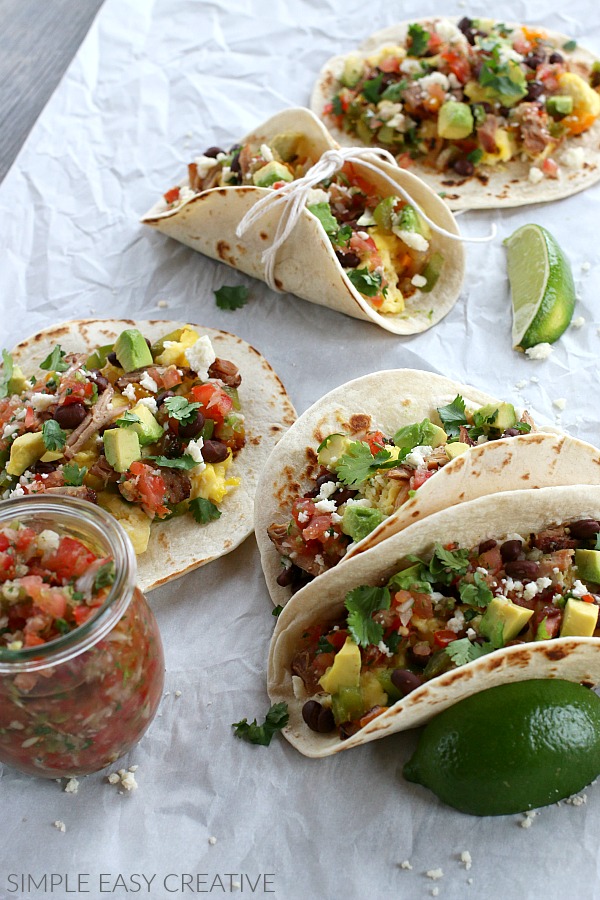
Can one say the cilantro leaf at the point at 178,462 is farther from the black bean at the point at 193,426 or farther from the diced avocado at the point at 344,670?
the diced avocado at the point at 344,670

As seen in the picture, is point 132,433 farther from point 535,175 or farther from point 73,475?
point 535,175

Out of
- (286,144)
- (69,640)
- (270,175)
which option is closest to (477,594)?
(69,640)

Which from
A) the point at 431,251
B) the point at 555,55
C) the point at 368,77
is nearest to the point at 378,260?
the point at 431,251

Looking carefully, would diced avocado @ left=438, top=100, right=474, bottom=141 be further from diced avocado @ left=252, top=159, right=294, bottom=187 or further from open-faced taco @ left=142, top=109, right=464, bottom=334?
diced avocado @ left=252, top=159, right=294, bottom=187

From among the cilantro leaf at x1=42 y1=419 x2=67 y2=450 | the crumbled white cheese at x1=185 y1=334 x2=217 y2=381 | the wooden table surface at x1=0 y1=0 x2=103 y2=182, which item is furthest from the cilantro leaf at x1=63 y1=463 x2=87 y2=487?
the wooden table surface at x1=0 y1=0 x2=103 y2=182

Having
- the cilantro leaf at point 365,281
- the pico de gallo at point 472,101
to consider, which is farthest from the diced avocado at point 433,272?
the pico de gallo at point 472,101

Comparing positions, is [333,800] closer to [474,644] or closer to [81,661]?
[474,644]
